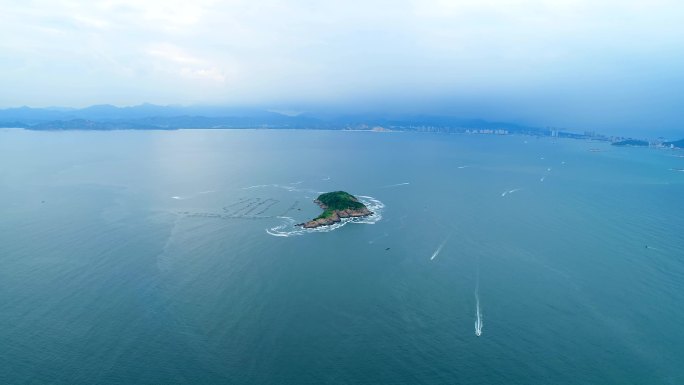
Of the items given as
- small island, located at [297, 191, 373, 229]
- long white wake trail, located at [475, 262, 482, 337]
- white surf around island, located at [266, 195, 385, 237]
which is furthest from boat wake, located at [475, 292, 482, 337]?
small island, located at [297, 191, 373, 229]

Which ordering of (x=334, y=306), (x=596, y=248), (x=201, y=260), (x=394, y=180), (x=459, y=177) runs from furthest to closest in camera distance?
(x=459, y=177) → (x=394, y=180) → (x=596, y=248) → (x=201, y=260) → (x=334, y=306)

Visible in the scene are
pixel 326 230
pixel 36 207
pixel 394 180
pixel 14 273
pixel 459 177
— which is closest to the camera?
pixel 14 273

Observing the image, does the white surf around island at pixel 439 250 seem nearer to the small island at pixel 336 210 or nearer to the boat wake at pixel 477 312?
the boat wake at pixel 477 312

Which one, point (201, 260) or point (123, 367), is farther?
point (201, 260)

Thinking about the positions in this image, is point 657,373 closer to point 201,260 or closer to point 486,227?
point 486,227

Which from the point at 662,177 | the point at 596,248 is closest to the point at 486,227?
the point at 596,248

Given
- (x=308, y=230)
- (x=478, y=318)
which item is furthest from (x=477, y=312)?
(x=308, y=230)
